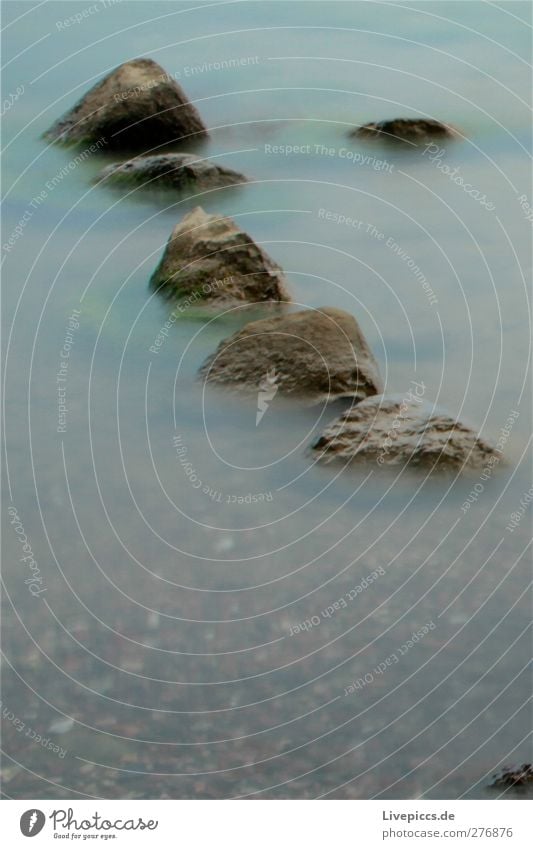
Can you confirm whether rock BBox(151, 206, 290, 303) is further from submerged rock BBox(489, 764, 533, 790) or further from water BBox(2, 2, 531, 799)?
submerged rock BBox(489, 764, 533, 790)

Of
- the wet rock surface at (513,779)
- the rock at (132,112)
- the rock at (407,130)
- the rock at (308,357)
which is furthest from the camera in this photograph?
the rock at (407,130)

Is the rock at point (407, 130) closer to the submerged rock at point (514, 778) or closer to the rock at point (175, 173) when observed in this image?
the rock at point (175, 173)

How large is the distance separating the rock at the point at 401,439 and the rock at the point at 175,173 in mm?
5149

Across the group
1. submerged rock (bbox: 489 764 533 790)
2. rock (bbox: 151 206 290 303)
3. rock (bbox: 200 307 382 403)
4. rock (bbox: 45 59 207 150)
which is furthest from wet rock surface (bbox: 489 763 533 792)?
rock (bbox: 45 59 207 150)

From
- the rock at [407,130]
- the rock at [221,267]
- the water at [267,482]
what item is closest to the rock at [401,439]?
the water at [267,482]

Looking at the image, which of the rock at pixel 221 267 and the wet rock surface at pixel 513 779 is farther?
the rock at pixel 221 267

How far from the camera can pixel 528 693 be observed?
Answer: 31.2 feet

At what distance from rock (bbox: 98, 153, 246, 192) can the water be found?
11.8 inches

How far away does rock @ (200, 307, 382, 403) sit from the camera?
12.5 meters

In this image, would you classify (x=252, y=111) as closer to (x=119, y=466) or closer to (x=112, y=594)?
(x=119, y=466)

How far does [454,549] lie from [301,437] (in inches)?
78.9

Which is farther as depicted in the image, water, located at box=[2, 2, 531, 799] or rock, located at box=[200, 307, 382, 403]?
rock, located at box=[200, 307, 382, 403]

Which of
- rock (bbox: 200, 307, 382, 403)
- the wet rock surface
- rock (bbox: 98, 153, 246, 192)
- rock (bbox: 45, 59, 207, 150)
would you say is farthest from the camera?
rock (bbox: 45, 59, 207, 150)

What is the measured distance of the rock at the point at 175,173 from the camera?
16.1m
